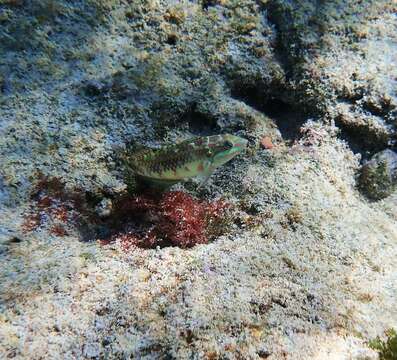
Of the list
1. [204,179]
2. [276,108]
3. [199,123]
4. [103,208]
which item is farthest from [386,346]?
[276,108]

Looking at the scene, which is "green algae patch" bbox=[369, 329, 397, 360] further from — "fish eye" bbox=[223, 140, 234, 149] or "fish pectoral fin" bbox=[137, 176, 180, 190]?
"fish pectoral fin" bbox=[137, 176, 180, 190]

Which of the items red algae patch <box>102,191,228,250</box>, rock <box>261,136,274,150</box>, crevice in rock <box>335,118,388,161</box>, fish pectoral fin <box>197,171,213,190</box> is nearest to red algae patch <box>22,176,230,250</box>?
red algae patch <box>102,191,228,250</box>

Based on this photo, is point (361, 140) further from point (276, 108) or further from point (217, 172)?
point (217, 172)

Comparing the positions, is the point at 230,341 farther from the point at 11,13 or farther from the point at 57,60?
the point at 11,13

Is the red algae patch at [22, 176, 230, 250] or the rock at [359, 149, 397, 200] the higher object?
the rock at [359, 149, 397, 200]

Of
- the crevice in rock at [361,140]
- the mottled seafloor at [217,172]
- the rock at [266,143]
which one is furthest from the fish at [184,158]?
the crevice in rock at [361,140]

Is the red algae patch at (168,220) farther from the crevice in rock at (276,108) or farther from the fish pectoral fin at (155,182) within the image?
the crevice in rock at (276,108)

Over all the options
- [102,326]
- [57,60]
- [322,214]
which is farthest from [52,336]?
[57,60]
